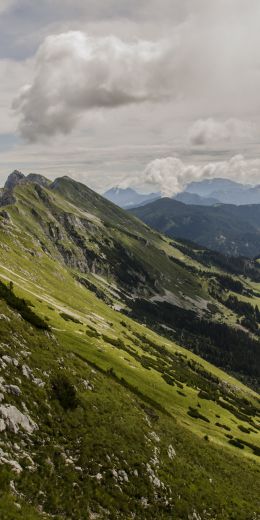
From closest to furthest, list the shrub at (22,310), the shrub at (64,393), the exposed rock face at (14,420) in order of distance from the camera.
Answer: the exposed rock face at (14,420)
the shrub at (64,393)
the shrub at (22,310)

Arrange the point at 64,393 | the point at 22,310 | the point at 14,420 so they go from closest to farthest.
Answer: the point at 14,420, the point at 64,393, the point at 22,310

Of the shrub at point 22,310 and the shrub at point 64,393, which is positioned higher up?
the shrub at point 22,310

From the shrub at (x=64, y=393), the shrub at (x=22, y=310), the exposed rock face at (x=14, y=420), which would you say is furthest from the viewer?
the shrub at (x=22, y=310)

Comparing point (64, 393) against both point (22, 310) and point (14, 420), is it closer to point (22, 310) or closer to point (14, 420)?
point (14, 420)

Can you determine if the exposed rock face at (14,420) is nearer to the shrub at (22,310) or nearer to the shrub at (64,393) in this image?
the shrub at (64,393)

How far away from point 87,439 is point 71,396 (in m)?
4.45

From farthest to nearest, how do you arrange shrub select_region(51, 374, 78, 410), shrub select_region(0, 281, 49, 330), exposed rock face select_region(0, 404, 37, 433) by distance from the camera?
shrub select_region(0, 281, 49, 330)
shrub select_region(51, 374, 78, 410)
exposed rock face select_region(0, 404, 37, 433)

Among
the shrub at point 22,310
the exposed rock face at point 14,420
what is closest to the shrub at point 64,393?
the exposed rock face at point 14,420

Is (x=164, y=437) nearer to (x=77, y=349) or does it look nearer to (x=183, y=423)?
(x=183, y=423)

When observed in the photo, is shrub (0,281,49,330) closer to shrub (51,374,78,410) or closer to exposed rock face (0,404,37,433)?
shrub (51,374,78,410)

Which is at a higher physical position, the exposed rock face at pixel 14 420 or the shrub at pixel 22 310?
the shrub at pixel 22 310

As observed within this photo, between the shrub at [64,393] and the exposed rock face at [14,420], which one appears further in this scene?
the shrub at [64,393]

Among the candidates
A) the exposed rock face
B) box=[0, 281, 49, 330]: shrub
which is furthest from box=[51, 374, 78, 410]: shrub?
box=[0, 281, 49, 330]: shrub

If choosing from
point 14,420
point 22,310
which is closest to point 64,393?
point 14,420
